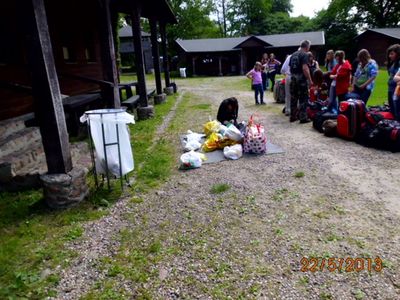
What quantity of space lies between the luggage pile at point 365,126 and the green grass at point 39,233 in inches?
140

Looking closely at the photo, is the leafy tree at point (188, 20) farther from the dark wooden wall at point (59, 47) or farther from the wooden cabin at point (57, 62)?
the dark wooden wall at point (59, 47)

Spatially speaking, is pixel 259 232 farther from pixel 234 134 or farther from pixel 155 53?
pixel 155 53

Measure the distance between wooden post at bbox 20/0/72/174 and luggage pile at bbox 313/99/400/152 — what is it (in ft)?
16.7

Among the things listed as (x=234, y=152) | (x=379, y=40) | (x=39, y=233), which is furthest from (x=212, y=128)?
(x=379, y=40)

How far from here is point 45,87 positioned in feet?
12.0

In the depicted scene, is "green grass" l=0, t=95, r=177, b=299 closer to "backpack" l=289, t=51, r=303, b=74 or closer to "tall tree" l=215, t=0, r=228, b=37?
"backpack" l=289, t=51, r=303, b=74

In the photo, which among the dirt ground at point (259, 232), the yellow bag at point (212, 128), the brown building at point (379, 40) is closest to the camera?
the dirt ground at point (259, 232)

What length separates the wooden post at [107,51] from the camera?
275 inches

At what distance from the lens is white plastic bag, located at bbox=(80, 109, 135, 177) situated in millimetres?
4098

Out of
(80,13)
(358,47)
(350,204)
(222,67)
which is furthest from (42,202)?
(358,47)

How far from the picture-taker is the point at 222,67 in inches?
1371

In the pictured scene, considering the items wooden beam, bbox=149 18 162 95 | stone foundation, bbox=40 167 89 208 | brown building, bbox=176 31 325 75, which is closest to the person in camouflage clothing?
stone foundation, bbox=40 167 89 208

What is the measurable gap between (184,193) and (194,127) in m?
4.03

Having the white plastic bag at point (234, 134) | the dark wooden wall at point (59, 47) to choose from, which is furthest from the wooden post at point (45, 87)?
the white plastic bag at point (234, 134)
